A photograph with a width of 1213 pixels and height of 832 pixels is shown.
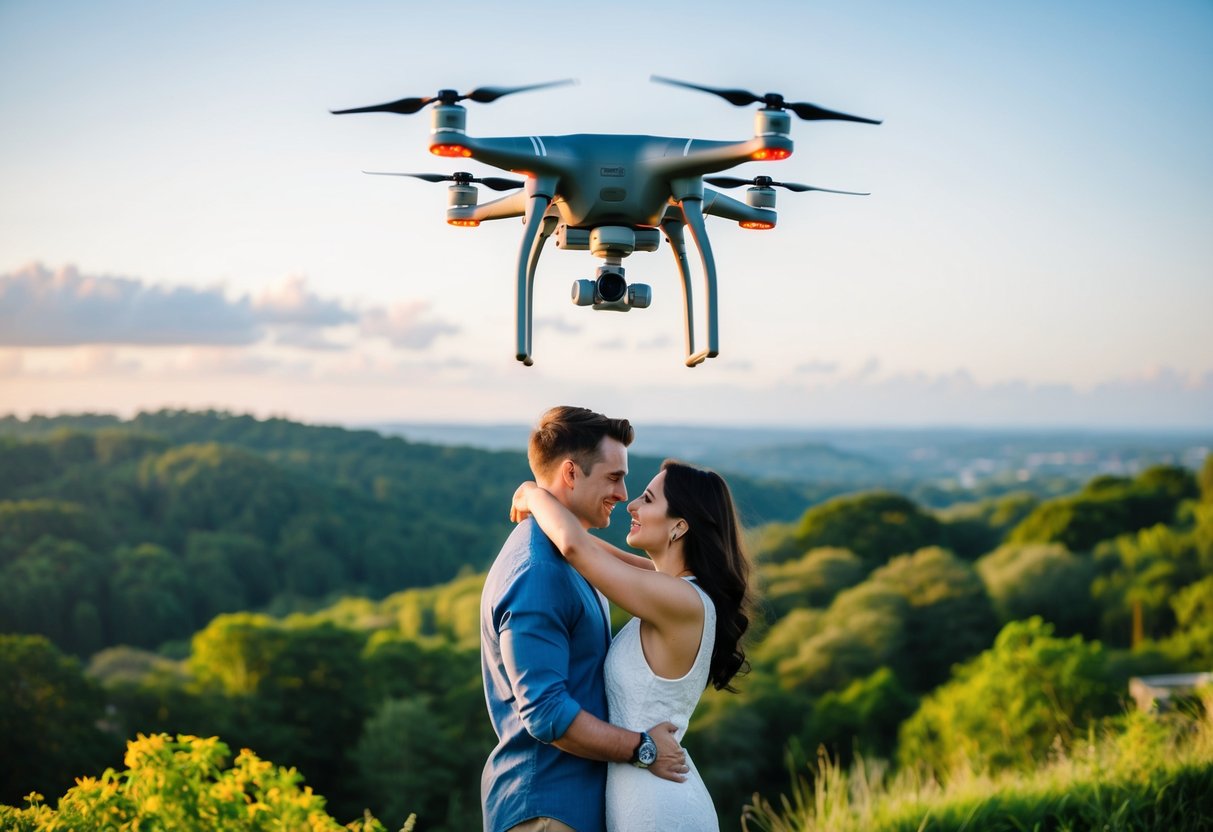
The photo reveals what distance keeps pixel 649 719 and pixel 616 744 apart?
0.18 metres

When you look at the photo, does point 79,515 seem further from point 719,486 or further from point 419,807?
point 719,486

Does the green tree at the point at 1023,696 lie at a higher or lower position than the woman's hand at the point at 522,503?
lower

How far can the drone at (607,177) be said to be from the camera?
2965 mm

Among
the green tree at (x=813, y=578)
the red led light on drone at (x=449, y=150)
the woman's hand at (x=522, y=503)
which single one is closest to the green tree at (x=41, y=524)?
the green tree at (x=813, y=578)

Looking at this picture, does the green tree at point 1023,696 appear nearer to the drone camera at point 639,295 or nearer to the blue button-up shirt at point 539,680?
the blue button-up shirt at point 539,680

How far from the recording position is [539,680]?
3.19m

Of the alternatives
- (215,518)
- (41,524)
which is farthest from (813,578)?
(41,524)

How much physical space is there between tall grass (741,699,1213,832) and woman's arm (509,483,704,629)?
2.14m

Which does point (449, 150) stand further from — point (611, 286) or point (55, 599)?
point (55, 599)

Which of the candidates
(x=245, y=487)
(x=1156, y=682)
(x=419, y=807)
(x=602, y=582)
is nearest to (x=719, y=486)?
(x=602, y=582)

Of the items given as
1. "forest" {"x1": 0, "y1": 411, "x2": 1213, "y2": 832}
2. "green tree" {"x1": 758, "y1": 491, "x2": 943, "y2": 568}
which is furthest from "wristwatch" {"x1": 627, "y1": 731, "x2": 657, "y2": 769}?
"green tree" {"x1": 758, "y1": 491, "x2": 943, "y2": 568}

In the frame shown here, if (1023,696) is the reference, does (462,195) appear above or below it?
above

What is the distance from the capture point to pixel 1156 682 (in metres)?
24.7

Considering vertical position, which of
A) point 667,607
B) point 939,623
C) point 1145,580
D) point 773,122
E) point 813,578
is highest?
point 773,122
